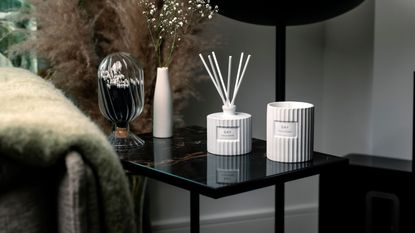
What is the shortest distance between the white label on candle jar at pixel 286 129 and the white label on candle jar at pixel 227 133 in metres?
0.10

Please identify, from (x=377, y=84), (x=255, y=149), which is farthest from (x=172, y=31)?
(x=377, y=84)

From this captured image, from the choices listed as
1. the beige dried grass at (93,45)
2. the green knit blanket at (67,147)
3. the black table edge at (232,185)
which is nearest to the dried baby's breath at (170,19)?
the beige dried grass at (93,45)

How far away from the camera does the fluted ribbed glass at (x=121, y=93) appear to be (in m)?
1.31

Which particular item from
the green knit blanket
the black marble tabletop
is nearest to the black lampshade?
the black marble tabletop

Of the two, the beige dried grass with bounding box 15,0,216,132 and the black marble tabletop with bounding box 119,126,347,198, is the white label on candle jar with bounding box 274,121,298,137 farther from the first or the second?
the beige dried grass with bounding box 15,0,216,132

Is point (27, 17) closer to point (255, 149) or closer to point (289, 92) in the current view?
point (255, 149)

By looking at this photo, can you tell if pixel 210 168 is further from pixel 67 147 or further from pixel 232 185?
pixel 67 147

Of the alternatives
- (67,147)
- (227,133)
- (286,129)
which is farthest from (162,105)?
(67,147)

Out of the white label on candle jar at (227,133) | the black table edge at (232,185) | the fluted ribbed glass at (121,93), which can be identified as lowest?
the black table edge at (232,185)

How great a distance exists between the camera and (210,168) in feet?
3.66

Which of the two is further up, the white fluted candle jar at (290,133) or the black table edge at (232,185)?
the white fluted candle jar at (290,133)

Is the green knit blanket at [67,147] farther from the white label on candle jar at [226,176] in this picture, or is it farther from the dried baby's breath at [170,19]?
the dried baby's breath at [170,19]

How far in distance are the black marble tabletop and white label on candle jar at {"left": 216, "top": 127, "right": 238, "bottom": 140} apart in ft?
0.14

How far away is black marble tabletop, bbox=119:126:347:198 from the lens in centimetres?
102
